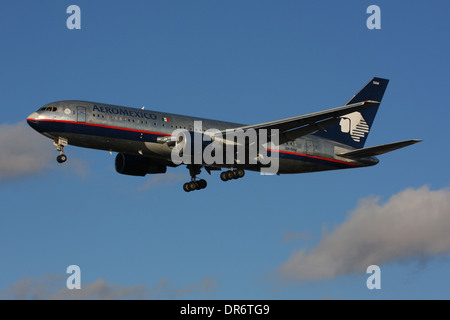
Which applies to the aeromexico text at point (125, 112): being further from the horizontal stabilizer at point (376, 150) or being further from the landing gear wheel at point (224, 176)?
the horizontal stabilizer at point (376, 150)

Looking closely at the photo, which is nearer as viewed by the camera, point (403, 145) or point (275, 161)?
point (403, 145)

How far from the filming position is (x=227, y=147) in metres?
61.8

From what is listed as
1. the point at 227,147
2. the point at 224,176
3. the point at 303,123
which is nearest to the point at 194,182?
the point at 224,176

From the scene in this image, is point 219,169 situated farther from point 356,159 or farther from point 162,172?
point 356,159

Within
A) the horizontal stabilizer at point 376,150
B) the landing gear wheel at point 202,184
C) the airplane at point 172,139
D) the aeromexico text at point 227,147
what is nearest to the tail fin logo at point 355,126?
the airplane at point 172,139

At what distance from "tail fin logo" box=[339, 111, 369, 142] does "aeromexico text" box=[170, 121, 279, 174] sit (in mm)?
9197

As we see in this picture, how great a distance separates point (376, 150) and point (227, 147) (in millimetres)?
12296

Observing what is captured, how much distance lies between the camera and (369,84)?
73438 mm

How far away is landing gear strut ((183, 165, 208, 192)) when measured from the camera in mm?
66625

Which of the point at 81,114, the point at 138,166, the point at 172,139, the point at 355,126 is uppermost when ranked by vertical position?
the point at 355,126

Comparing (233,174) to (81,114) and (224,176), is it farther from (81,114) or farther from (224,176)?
(81,114)

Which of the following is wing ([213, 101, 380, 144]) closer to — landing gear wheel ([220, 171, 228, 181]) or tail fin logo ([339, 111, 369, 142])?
landing gear wheel ([220, 171, 228, 181])
